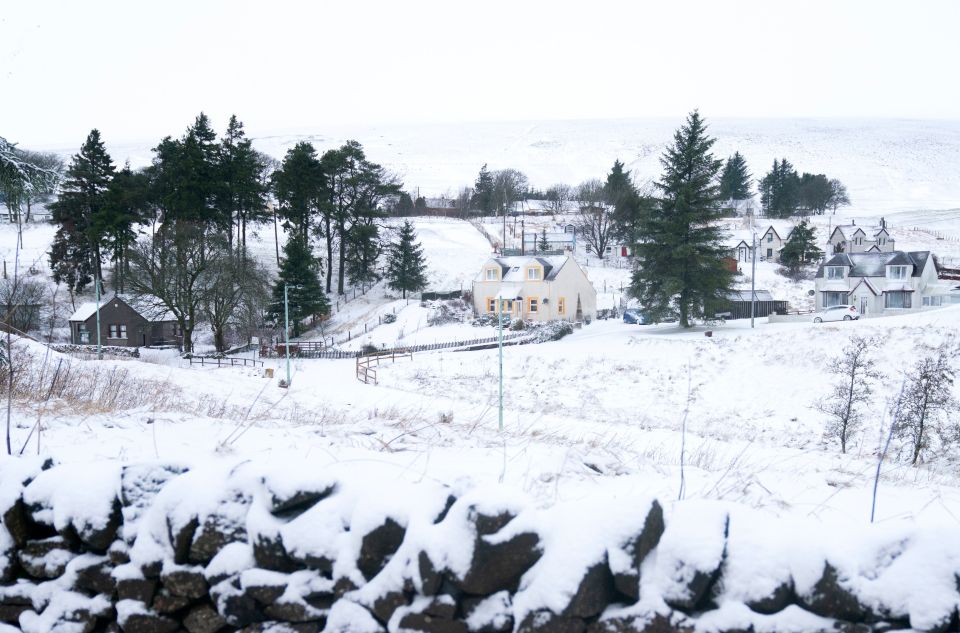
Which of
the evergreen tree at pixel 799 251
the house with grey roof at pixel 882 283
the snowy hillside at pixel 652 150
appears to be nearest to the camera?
the house with grey roof at pixel 882 283

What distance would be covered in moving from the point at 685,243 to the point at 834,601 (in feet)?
124

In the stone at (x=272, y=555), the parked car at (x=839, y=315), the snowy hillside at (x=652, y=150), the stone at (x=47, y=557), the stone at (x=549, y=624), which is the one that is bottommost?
the parked car at (x=839, y=315)

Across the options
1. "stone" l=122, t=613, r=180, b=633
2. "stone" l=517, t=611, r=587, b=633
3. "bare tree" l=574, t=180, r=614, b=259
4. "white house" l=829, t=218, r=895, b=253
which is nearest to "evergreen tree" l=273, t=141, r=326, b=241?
"bare tree" l=574, t=180, r=614, b=259

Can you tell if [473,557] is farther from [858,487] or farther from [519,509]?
[858,487]

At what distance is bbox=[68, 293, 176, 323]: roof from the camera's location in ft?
137

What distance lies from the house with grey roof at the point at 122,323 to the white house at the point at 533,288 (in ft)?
74.8

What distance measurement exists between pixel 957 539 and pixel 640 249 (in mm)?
38041

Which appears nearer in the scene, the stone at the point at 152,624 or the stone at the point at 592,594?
the stone at the point at 592,594

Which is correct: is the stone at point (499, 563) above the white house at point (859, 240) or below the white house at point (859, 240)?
below

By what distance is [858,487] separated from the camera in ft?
21.1

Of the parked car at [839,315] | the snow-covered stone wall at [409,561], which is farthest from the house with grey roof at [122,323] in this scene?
the parked car at [839,315]

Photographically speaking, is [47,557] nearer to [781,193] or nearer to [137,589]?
[137,589]

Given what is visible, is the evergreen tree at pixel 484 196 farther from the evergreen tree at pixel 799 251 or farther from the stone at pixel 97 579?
the stone at pixel 97 579

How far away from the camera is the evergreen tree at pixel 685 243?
39062 millimetres
